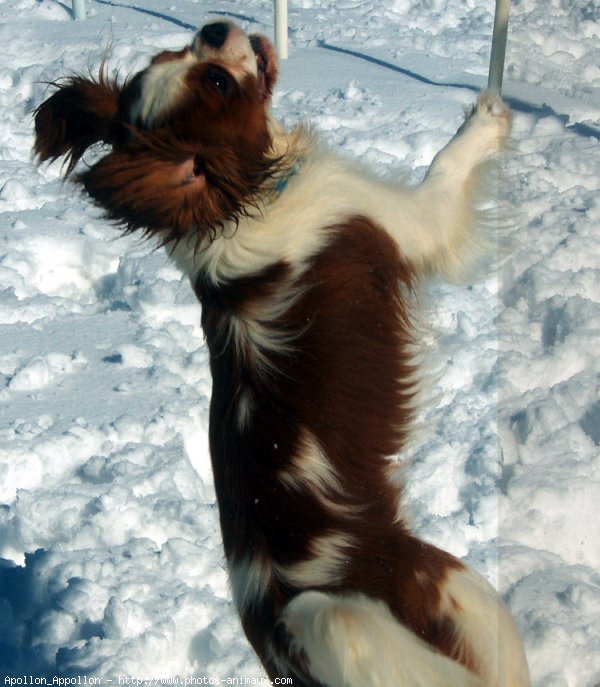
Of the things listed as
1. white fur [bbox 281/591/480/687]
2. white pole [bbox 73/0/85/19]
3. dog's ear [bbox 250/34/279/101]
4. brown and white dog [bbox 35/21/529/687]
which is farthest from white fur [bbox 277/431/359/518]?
white pole [bbox 73/0/85/19]

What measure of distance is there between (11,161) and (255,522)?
4243 mm

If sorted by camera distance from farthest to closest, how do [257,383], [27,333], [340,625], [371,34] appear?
[371,34]
[27,333]
[257,383]
[340,625]

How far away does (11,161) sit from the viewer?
5.90 metres

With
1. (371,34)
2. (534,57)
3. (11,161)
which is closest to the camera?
(534,57)

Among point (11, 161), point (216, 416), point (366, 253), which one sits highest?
point (366, 253)

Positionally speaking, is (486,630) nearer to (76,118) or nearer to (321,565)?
(321,565)

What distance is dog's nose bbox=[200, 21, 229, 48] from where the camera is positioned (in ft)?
7.83

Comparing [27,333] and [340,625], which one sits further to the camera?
[27,333]

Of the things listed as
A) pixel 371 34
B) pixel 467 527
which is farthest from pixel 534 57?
pixel 371 34

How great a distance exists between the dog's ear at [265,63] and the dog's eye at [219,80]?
197 mm

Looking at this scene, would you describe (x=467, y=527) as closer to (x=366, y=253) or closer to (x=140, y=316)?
(x=366, y=253)

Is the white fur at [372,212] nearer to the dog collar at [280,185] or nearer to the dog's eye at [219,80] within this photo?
the dog collar at [280,185]

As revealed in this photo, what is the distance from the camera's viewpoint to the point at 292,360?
2.25 metres

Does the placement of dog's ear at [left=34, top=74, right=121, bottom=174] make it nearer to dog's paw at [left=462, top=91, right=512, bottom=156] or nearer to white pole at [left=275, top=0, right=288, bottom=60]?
dog's paw at [left=462, top=91, right=512, bottom=156]
